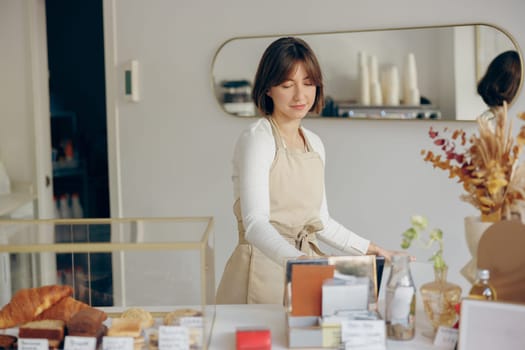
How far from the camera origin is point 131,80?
3.48m

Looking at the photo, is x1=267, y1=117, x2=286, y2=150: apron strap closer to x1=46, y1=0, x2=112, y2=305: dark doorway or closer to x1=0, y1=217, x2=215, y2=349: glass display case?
x1=0, y1=217, x2=215, y2=349: glass display case

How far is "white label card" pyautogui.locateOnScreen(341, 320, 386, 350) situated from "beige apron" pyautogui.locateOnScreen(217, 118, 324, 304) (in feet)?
2.06

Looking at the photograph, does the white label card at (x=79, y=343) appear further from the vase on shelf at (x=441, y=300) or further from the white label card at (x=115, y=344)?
the vase on shelf at (x=441, y=300)

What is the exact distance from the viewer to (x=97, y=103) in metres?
4.93

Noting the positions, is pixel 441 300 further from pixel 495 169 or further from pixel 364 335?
pixel 495 169

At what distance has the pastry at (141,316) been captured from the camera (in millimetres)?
1472

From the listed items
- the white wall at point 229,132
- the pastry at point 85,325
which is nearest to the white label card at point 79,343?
the pastry at point 85,325

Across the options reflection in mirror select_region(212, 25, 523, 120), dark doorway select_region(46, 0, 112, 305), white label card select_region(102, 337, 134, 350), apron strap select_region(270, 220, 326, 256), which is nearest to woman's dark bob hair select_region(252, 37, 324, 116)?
apron strap select_region(270, 220, 326, 256)

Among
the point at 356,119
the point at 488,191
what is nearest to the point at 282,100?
the point at 488,191

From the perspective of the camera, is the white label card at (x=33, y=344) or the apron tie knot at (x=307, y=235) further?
the apron tie knot at (x=307, y=235)

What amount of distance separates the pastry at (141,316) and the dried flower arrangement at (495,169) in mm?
767

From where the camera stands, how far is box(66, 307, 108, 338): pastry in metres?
1.42

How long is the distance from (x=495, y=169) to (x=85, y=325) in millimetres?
1014

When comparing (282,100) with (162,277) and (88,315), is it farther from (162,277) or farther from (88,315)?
(88,315)
